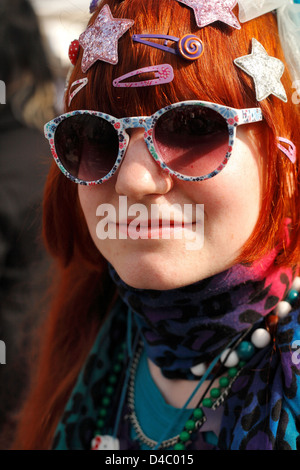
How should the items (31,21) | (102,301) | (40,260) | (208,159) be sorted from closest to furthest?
(208,159), (102,301), (40,260), (31,21)

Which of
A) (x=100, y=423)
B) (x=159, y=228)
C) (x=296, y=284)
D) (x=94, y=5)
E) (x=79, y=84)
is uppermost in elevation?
(x=94, y=5)

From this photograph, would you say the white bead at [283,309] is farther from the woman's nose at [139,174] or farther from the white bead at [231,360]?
the woman's nose at [139,174]

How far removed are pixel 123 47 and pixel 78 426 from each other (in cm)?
99

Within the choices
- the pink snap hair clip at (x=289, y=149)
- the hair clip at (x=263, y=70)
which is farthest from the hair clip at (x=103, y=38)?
the pink snap hair clip at (x=289, y=149)

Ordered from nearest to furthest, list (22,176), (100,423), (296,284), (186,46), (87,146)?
(186,46), (87,146), (296,284), (100,423), (22,176)

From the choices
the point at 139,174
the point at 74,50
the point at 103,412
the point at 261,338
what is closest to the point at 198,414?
the point at 261,338

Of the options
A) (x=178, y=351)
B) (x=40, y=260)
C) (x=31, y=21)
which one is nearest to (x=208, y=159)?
(x=178, y=351)

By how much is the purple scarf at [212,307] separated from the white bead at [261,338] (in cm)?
4

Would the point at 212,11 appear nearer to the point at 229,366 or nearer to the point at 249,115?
the point at 249,115

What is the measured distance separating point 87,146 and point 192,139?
25cm

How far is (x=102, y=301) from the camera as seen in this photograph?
5.38ft

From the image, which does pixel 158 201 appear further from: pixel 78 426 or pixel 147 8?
pixel 78 426

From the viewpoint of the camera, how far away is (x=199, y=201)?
3.59 ft

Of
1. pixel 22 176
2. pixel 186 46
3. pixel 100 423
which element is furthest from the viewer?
pixel 22 176
